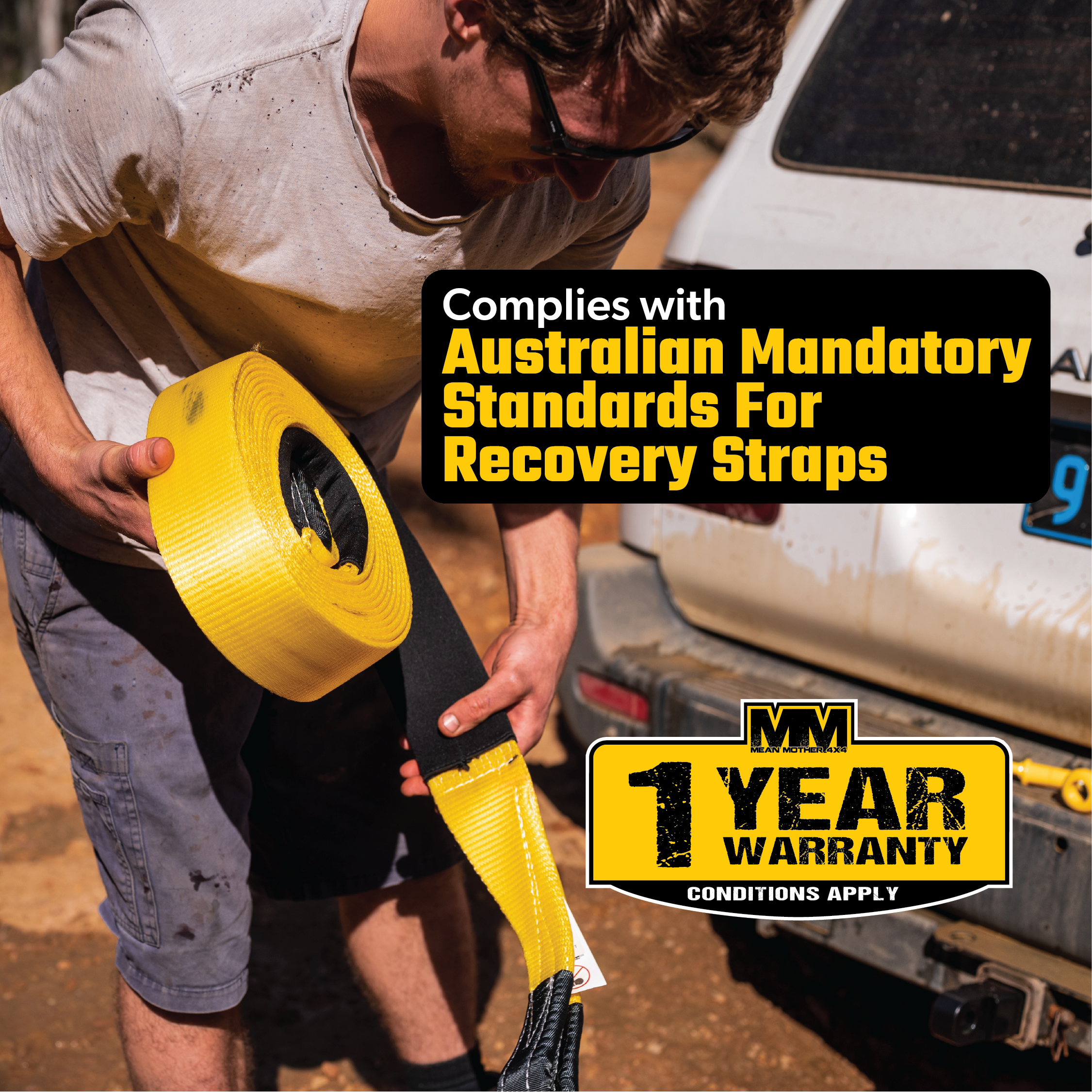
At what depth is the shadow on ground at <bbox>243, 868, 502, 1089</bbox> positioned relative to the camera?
9.87ft

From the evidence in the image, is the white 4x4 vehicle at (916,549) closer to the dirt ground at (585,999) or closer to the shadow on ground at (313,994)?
the dirt ground at (585,999)

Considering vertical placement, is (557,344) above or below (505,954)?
above

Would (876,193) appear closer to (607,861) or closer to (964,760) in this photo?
(964,760)

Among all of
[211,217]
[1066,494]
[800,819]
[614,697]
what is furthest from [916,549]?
[211,217]

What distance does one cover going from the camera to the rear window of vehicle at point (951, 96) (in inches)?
106

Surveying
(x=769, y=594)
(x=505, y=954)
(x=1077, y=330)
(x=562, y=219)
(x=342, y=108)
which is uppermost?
(x=342, y=108)

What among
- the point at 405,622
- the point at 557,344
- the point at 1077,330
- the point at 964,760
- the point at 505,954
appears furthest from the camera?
the point at 505,954

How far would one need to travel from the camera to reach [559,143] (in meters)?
1.67

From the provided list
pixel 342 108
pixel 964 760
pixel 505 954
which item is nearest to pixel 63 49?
pixel 342 108

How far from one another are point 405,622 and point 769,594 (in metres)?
1.18

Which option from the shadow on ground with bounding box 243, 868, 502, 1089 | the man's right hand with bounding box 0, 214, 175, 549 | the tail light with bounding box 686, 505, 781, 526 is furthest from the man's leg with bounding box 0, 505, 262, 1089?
the tail light with bounding box 686, 505, 781, 526

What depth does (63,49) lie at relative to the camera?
1793mm

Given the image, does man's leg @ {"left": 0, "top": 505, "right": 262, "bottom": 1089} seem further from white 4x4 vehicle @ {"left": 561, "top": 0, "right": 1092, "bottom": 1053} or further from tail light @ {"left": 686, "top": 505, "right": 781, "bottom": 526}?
tail light @ {"left": 686, "top": 505, "right": 781, "bottom": 526}

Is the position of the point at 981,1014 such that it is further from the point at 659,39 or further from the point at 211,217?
the point at 211,217
